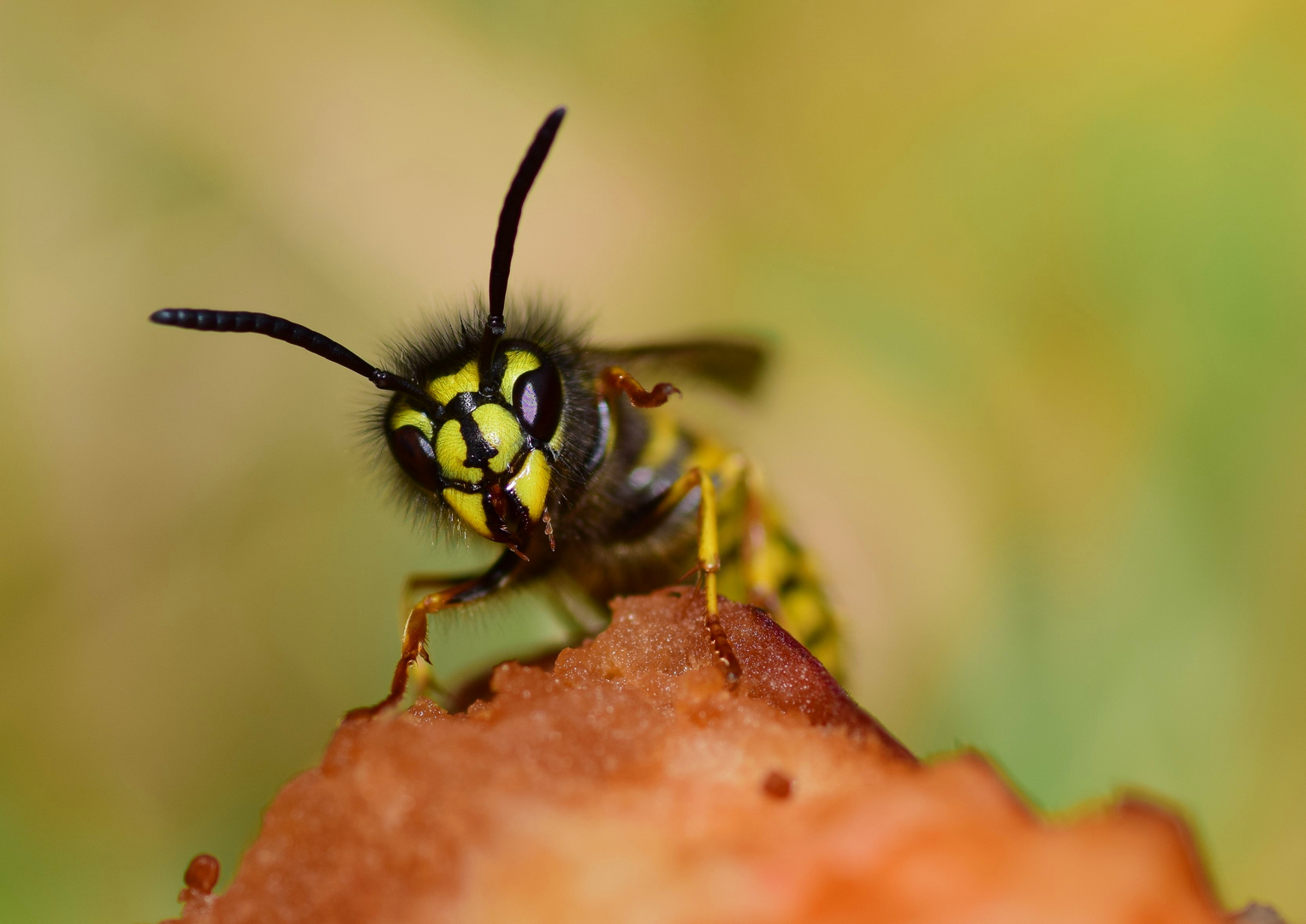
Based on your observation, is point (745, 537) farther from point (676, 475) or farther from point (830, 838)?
point (830, 838)

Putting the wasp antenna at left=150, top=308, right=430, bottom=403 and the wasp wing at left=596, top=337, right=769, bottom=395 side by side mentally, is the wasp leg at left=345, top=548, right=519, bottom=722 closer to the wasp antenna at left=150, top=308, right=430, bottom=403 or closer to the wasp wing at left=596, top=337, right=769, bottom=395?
the wasp antenna at left=150, top=308, right=430, bottom=403

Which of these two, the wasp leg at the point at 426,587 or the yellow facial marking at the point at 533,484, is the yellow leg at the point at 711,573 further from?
the wasp leg at the point at 426,587

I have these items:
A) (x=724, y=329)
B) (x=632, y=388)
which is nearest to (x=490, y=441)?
(x=632, y=388)

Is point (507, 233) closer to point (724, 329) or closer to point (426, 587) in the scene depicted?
point (426, 587)

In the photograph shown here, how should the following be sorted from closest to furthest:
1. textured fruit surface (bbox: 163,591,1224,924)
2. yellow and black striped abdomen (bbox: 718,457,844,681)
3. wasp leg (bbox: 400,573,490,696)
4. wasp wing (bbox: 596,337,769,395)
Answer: textured fruit surface (bbox: 163,591,1224,924), wasp leg (bbox: 400,573,490,696), yellow and black striped abdomen (bbox: 718,457,844,681), wasp wing (bbox: 596,337,769,395)

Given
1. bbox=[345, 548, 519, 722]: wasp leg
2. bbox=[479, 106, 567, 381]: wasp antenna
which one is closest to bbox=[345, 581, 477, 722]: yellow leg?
bbox=[345, 548, 519, 722]: wasp leg

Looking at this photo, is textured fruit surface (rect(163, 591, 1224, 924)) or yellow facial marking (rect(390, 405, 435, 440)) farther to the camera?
yellow facial marking (rect(390, 405, 435, 440))

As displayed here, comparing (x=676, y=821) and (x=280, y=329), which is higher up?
(x=280, y=329)

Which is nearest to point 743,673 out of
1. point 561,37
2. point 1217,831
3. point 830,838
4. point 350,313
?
point 830,838
